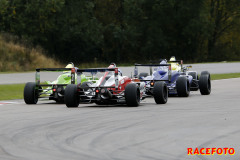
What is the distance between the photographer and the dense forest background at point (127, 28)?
172 ft

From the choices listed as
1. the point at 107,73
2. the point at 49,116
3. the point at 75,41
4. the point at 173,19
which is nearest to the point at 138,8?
the point at 173,19

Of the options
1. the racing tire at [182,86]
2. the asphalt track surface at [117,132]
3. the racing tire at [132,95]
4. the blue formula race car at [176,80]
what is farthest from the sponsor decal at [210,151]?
the racing tire at [182,86]

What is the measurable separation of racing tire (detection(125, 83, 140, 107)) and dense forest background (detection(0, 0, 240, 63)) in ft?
120

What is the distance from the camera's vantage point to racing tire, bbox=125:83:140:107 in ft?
51.8

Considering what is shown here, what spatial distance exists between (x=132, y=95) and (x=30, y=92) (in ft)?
12.5

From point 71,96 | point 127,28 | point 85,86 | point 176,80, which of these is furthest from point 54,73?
point 127,28

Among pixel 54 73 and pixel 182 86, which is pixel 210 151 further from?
pixel 54 73

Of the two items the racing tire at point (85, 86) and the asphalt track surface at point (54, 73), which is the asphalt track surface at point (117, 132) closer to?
the racing tire at point (85, 86)

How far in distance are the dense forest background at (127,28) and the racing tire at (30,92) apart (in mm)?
33916

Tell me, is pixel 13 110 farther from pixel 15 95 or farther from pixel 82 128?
pixel 15 95

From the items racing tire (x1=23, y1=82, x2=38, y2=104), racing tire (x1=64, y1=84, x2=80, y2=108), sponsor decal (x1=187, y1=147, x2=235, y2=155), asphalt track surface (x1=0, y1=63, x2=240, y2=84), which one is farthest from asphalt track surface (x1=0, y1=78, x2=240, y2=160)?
asphalt track surface (x1=0, y1=63, x2=240, y2=84)

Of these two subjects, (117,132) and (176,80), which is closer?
(117,132)

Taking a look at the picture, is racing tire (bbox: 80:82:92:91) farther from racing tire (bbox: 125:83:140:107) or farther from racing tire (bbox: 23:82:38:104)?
racing tire (bbox: 23:82:38:104)

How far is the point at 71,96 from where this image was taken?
16266 millimetres
